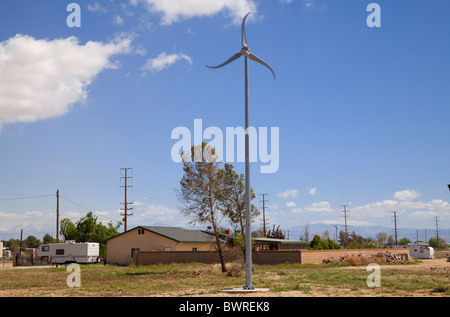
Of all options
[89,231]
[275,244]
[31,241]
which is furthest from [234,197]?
[31,241]

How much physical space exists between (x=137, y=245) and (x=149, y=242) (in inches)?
79.5

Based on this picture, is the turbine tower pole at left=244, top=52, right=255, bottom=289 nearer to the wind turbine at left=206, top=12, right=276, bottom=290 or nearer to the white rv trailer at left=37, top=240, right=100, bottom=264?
the wind turbine at left=206, top=12, right=276, bottom=290

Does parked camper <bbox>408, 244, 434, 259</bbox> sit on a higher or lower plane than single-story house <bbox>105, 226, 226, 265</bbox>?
lower

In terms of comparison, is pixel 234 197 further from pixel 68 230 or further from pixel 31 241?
pixel 31 241

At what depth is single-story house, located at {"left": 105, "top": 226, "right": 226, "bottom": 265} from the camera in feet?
207

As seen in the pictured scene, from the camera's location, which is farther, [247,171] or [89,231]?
[89,231]

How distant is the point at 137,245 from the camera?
214 feet

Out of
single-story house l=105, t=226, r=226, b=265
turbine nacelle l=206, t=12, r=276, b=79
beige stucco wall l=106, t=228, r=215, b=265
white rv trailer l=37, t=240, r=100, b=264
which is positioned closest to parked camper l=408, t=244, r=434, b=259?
single-story house l=105, t=226, r=226, b=265

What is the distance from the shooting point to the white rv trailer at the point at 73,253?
6303 cm

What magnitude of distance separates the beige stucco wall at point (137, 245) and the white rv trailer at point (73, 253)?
3131mm

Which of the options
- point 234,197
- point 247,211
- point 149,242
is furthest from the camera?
point 149,242
